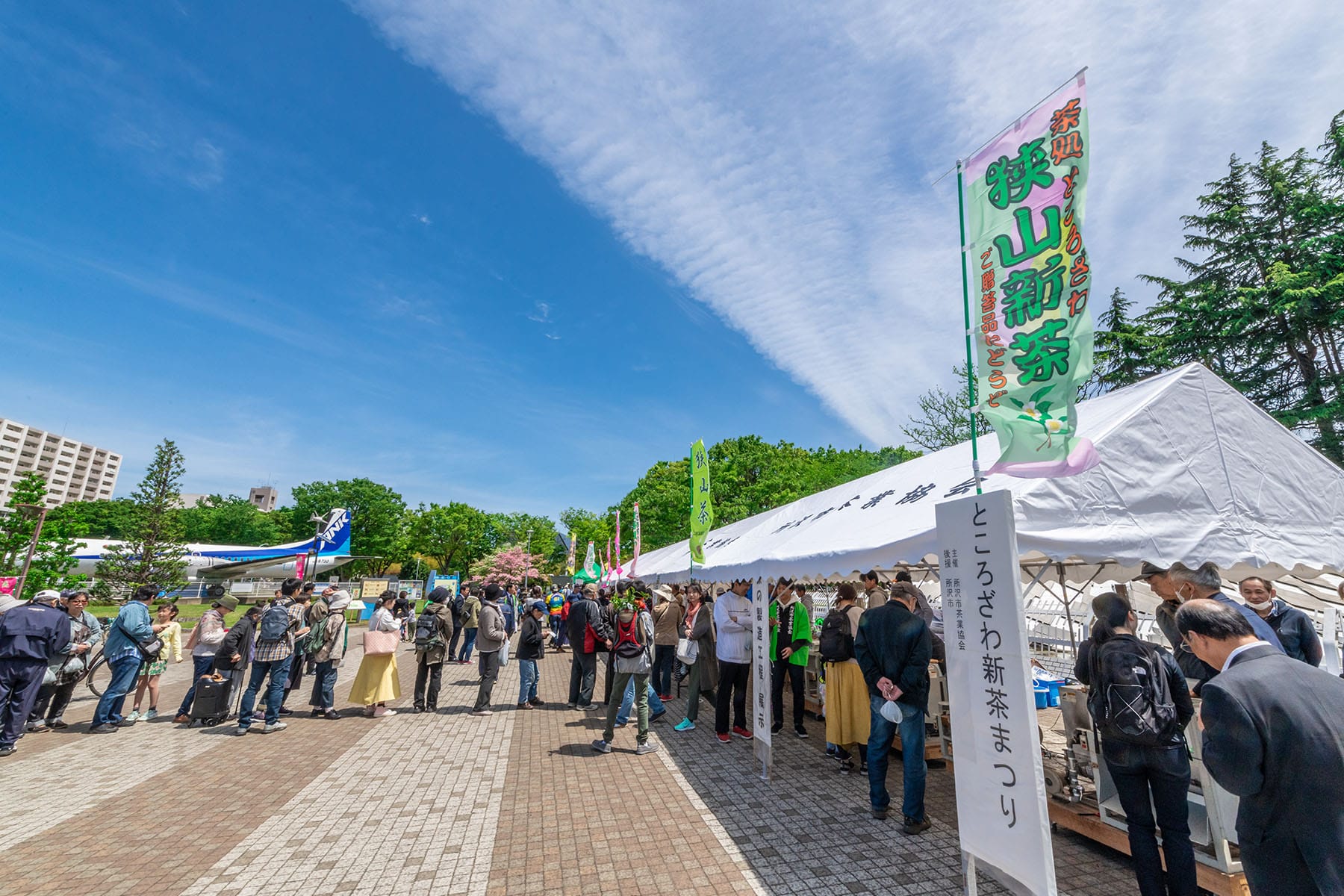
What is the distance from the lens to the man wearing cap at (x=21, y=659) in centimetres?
624

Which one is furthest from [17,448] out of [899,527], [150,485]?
[899,527]

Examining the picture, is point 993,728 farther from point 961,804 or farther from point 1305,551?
point 1305,551

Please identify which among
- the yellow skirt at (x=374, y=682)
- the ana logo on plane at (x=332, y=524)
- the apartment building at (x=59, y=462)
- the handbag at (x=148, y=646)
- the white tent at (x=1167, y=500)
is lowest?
the yellow skirt at (x=374, y=682)

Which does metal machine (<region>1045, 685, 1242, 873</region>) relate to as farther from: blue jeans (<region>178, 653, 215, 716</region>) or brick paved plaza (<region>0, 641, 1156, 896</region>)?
blue jeans (<region>178, 653, 215, 716</region>)

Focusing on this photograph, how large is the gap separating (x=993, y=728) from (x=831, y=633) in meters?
3.52

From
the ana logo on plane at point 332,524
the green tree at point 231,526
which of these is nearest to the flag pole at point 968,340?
the ana logo on plane at point 332,524

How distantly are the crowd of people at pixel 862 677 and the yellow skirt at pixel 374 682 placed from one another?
25 mm

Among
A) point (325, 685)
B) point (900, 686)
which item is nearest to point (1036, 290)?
point (900, 686)

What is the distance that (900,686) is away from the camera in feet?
14.6

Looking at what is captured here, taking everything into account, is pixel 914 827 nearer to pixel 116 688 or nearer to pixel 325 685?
pixel 325 685

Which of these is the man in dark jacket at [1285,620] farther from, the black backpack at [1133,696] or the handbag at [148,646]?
the handbag at [148,646]

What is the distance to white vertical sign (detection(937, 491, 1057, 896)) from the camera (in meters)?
2.96

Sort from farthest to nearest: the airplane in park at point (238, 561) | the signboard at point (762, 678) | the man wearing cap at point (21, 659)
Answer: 1. the airplane in park at point (238, 561)
2. the man wearing cap at point (21, 659)
3. the signboard at point (762, 678)

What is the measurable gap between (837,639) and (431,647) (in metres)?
6.20
